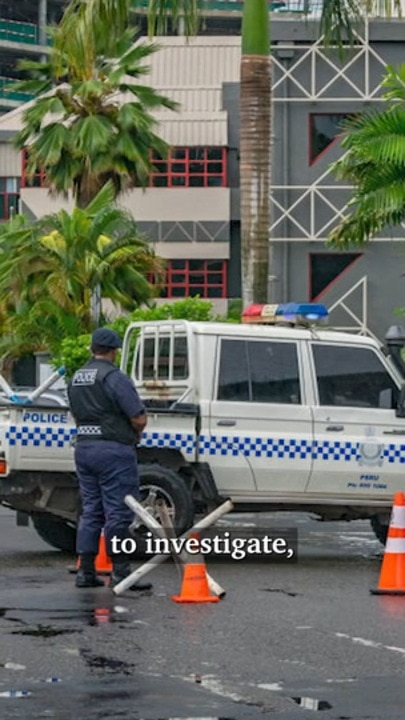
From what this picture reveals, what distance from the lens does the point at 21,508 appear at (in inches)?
625

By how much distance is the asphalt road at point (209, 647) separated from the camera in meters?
8.45

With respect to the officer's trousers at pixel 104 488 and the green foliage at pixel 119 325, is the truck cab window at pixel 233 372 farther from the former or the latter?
the green foliage at pixel 119 325

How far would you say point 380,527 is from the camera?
16906 millimetres

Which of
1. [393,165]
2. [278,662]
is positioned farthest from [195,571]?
[393,165]

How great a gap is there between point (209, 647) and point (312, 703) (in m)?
1.94

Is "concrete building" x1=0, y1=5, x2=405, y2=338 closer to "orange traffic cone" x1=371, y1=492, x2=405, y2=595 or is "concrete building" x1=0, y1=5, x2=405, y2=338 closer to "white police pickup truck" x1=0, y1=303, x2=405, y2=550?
"white police pickup truck" x1=0, y1=303, x2=405, y2=550

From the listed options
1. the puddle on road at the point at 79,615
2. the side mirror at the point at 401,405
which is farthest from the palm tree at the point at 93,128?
the puddle on road at the point at 79,615

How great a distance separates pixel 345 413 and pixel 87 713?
27.0ft

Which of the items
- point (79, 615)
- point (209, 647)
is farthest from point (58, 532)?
point (209, 647)

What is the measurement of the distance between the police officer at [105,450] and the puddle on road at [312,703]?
4.51 meters

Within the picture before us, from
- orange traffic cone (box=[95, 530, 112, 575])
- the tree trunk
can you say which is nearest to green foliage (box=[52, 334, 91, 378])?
the tree trunk

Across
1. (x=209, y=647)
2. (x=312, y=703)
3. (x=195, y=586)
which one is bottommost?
(x=195, y=586)

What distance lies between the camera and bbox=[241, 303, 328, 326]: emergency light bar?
54.4ft

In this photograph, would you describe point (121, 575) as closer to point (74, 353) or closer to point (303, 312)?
point (303, 312)
